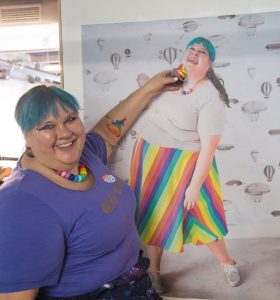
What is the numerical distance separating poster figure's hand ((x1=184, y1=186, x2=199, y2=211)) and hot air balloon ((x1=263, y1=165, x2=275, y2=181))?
0.68 feet

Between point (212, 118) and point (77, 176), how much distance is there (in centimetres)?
42

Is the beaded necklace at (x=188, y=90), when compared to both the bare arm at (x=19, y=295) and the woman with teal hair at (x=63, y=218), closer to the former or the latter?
the woman with teal hair at (x=63, y=218)

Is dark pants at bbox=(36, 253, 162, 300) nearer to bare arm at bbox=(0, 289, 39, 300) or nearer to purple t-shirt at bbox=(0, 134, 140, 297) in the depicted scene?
purple t-shirt at bbox=(0, 134, 140, 297)

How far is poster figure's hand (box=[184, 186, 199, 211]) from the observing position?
1.12 metres

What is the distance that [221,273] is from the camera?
1148mm

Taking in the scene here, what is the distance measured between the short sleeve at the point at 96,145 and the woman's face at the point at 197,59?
35 centimetres

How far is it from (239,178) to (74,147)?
496 millimetres

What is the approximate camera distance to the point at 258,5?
101cm

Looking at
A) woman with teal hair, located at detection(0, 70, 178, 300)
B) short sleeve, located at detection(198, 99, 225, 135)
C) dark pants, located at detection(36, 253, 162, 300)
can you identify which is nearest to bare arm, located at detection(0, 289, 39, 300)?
woman with teal hair, located at detection(0, 70, 178, 300)

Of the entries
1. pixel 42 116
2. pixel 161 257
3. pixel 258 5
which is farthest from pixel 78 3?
pixel 161 257

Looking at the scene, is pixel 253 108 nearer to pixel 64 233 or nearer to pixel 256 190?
pixel 256 190

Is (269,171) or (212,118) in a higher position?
(212,118)

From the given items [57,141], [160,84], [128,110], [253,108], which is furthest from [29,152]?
[253,108]

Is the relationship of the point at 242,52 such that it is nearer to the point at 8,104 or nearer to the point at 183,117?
the point at 183,117
